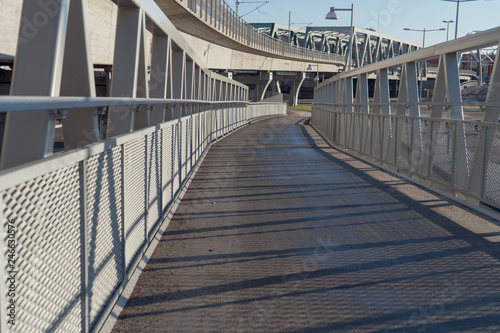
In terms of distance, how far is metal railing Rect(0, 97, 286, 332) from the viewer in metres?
2.64

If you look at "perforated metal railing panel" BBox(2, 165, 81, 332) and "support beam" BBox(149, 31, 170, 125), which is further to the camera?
"support beam" BBox(149, 31, 170, 125)

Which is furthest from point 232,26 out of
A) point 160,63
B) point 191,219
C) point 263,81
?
point 263,81

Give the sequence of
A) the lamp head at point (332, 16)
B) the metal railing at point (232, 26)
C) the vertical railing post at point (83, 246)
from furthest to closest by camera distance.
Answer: the lamp head at point (332, 16) < the metal railing at point (232, 26) < the vertical railing post at point (83, 246)

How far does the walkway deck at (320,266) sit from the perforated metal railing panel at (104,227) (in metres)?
0.32

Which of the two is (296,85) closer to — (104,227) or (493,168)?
(493,168)

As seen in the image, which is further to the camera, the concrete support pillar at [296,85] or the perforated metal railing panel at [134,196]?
the concrete support pillar at [296,85]

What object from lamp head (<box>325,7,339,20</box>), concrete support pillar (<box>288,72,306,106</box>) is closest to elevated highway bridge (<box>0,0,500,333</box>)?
lamp head (<box>325,7,339,20</box>)

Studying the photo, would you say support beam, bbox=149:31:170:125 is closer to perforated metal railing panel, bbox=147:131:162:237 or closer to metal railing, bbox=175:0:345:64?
perforated metal railing panel, bbox=147:131:162:237

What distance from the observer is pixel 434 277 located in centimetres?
562

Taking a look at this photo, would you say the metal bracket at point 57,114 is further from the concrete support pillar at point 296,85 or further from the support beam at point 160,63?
the concrete support pillar at point 296,85

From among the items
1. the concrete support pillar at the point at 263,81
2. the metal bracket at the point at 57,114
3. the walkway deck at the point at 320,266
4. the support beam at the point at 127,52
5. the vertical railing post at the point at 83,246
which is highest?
the concrete support pillar at the point at 263,81

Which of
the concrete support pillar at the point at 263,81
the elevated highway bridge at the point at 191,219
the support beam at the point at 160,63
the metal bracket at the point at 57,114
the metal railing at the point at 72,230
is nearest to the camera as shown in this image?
the metal railing at the point at 72,230

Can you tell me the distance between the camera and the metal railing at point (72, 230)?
2639mm

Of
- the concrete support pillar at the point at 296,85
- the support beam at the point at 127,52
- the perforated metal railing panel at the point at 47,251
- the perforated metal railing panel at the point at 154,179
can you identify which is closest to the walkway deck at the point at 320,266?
the perforated metal railing panel at the point at 154,179
